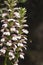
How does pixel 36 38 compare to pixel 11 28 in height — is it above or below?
above

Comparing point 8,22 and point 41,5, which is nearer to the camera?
point 8,22

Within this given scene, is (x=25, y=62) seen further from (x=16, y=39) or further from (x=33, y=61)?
(x=16, y=39)

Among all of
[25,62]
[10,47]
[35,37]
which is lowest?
[10,47]

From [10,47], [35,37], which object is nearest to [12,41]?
[10,47]

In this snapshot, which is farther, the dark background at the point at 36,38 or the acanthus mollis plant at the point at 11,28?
the dark background at the point at 36,38

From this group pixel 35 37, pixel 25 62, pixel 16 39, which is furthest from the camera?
pixel 35 37

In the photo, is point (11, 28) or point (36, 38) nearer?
point (11, 28)

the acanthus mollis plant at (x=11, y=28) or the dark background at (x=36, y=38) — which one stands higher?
the dark background at (x=36, y=38)

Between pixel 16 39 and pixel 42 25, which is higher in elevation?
pixel 42 25

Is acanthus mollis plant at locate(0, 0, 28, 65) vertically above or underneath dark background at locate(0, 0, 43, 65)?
underneath

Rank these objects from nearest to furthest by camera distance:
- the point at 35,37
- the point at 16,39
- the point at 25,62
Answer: the point at 16,39
the point at 25,62
the point at 35,37

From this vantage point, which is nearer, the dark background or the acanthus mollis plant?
the acanthus mollis plant
